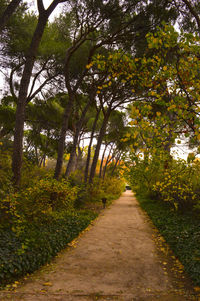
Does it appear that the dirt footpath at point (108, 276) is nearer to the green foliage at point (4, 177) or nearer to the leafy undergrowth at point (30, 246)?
the leafy undergrowth at point (30, 246)

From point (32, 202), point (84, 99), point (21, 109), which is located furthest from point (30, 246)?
point (84, 99)

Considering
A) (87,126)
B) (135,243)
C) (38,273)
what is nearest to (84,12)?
(135,243)

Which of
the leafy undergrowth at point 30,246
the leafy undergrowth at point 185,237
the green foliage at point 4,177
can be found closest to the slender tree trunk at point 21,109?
the green foliage at point 4,177

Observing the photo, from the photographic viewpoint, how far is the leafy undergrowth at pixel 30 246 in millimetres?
4105

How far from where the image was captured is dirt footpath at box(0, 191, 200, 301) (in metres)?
3.66

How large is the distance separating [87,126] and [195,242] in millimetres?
16437

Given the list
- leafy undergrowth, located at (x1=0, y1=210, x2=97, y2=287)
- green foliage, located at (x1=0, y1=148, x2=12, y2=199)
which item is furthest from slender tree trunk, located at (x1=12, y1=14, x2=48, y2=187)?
leafy undergrowth, located at (x1=0, y1=210, x2=97, y2=287)

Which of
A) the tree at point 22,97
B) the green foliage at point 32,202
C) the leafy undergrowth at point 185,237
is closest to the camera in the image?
the leafy undergrowth at point 185,237

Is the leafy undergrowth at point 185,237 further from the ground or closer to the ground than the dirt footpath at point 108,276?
further from the ground

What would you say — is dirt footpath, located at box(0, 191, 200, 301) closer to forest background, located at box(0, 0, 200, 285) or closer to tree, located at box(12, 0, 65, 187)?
forest background, located at box(0, 0, 200, 285)

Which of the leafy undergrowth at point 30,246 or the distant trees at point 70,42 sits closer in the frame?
the leafy undergrowth at point 30,246

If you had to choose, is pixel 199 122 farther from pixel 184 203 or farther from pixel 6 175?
pixel 184 203

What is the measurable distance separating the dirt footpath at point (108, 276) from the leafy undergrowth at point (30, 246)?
7.9 inches

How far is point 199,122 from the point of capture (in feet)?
10.6
